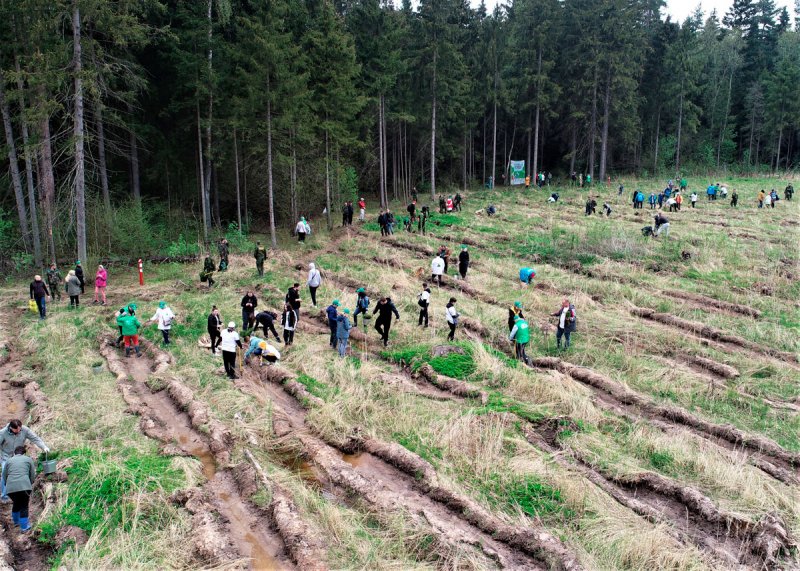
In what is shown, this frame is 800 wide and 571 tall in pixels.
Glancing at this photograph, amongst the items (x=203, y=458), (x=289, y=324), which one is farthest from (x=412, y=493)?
(x=289, y=324)

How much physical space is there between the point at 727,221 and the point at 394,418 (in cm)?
2777

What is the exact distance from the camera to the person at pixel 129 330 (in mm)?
14852

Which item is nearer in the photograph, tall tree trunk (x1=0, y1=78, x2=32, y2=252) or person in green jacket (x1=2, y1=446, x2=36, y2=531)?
person in green jacket (x1=2, y1=446, x2=36, y2=531)

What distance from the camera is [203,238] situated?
30.9 metres

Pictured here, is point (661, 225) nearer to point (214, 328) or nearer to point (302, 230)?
point (302, 230)

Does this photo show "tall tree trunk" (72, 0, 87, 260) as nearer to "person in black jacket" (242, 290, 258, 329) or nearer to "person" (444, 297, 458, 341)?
"person in black jacket" (242, 290, 258, 329)

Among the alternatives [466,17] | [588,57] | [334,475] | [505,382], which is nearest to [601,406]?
[505,382]

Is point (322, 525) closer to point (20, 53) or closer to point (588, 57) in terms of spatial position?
point (20, 53)

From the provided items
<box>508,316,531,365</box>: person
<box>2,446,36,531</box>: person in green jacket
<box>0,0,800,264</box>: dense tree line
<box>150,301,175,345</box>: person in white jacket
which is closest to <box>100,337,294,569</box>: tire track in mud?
<box>150,301,175,345</box>: person in white jacket

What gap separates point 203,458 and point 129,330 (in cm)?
651

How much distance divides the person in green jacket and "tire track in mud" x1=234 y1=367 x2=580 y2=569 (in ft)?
13.1

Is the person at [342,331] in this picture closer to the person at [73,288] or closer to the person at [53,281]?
the person at [73,288]

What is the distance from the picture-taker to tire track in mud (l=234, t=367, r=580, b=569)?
296 inches

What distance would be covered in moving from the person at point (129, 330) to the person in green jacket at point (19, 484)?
24.0 ft
